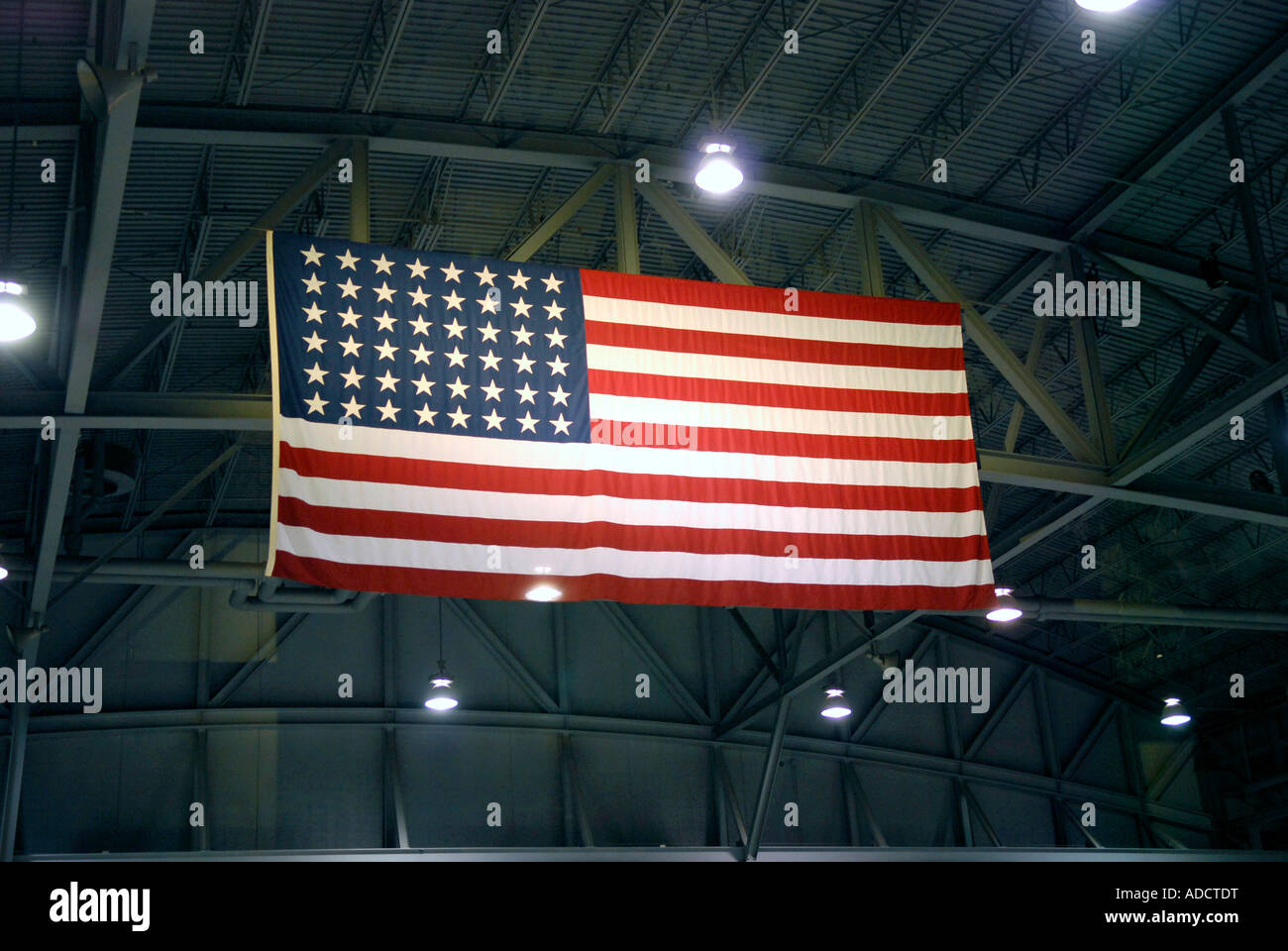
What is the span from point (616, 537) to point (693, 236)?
426cm

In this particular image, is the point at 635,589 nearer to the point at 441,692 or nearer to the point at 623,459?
the point at 623,459

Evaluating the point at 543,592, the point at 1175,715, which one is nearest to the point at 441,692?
the point at 543,592

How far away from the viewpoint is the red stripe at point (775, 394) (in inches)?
522

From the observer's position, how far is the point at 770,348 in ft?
45.7

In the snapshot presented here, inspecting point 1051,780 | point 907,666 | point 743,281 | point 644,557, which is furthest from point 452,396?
point 1051,780

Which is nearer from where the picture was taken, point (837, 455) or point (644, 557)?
point (644, 557)

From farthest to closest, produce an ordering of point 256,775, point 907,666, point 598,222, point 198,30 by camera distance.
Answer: point 907,666
point 256,775
point 598,222
point 198,30

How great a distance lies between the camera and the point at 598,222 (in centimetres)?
1819

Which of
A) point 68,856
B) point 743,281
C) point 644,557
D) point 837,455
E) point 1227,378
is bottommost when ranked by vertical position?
point 68,856

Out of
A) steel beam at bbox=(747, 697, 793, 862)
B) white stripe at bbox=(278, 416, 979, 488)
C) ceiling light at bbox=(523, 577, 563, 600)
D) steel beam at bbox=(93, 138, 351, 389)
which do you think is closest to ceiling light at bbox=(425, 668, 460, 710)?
steel beam at bbox=(747, 697, 793, 862)

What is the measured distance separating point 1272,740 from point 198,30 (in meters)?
32.3

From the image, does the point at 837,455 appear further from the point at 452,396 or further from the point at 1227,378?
the point at 1227,378

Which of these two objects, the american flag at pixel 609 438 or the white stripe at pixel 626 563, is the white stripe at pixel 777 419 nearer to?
the american flag at pixel 609 438

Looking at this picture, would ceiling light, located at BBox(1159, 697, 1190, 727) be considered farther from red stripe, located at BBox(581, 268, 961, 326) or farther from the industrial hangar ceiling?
red stripe, located at BBox(581, 268, 961, 326)
